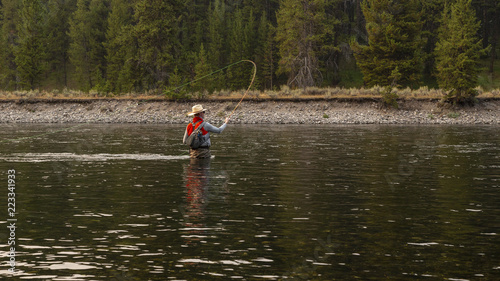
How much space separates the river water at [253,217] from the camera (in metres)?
8.27

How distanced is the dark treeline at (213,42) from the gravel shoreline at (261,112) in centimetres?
366

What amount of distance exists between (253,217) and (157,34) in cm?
5568

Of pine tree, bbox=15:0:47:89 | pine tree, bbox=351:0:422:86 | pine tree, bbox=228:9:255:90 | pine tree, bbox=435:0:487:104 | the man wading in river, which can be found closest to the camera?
the man wading in river

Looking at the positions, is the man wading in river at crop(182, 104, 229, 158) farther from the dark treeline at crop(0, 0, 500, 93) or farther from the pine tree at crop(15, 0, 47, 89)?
the pine tree at crop(15, 0, 47, 89)

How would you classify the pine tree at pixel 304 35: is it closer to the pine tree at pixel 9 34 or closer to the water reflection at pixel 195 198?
the pine tree at pixel 9 34

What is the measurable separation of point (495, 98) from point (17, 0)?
79.4 metres

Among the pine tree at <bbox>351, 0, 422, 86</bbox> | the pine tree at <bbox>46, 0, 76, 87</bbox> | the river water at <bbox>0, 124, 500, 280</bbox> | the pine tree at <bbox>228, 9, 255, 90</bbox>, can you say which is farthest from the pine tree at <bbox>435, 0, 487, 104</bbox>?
the pine tree at <bbox>46, 0, 76, 87</bbox>

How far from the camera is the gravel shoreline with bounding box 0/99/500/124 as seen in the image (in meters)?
51.7

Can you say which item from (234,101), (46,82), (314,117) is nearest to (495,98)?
(314,117)

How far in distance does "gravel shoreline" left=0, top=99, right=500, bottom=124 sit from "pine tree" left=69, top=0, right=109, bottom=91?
1335 inches

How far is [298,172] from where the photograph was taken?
18.8m

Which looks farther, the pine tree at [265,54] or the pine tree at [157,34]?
the pine tree at [265,54]

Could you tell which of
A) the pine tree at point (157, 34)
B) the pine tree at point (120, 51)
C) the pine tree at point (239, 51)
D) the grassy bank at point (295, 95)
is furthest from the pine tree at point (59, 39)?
the grassy bank at point (295, 95)

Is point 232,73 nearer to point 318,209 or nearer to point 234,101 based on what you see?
point 234,101
